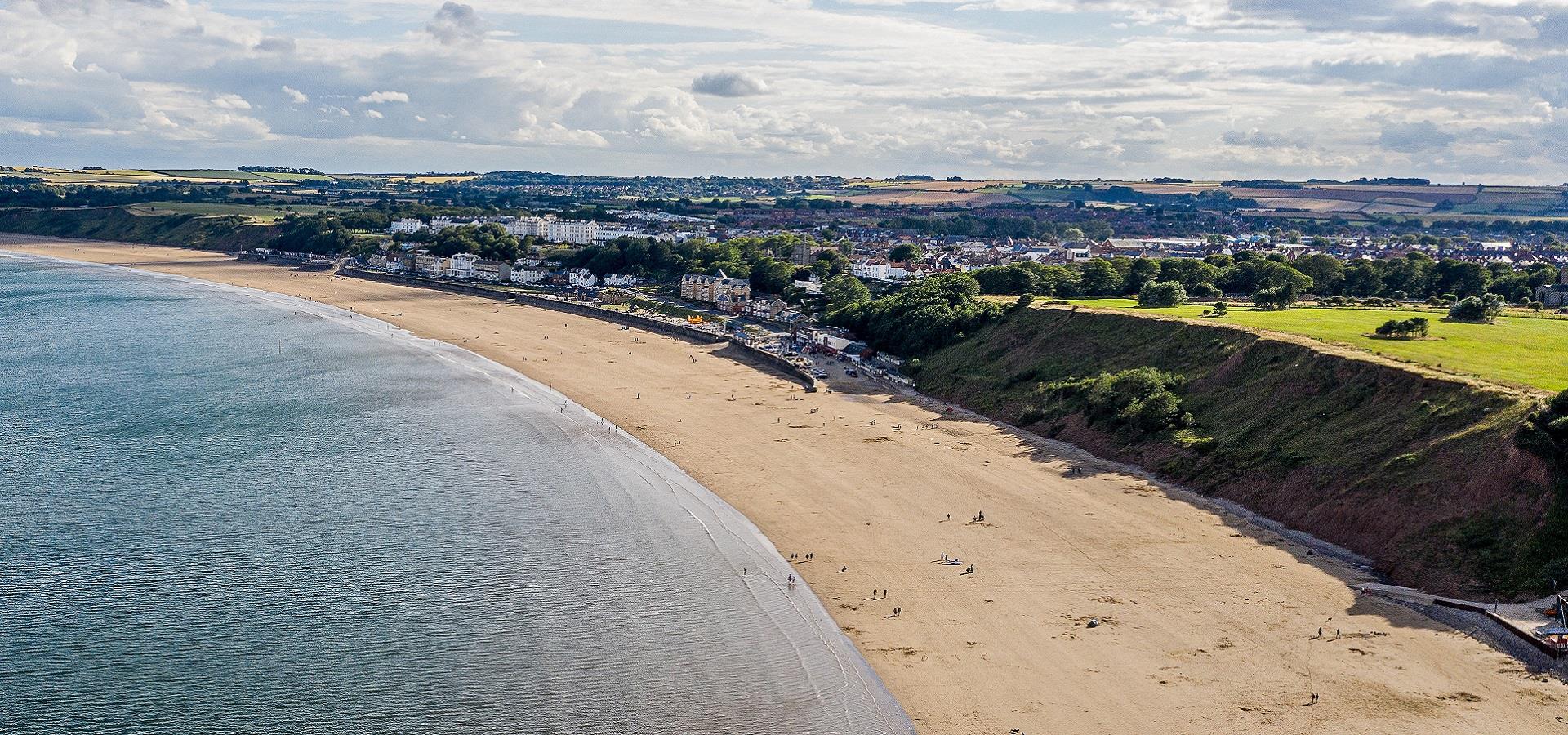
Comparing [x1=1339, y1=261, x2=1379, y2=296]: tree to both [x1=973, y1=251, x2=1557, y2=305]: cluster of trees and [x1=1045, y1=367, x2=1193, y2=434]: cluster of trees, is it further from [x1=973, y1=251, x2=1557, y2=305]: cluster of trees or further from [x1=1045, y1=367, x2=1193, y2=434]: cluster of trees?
[x1=1045, y1=367, x2=1193, y2=434]: cluster of trees

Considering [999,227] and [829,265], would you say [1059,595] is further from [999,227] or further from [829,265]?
[999,227]

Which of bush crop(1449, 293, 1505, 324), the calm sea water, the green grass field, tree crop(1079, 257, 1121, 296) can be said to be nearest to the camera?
the calm sea water

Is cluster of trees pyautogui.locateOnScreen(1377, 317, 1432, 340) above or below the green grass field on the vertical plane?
below

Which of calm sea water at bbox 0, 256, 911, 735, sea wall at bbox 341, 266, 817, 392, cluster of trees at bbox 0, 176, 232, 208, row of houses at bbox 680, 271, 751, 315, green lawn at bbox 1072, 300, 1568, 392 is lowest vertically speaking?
calm sea water at bbox 0, 256, 911, 735

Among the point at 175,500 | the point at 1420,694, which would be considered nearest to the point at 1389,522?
the point at 1420,694

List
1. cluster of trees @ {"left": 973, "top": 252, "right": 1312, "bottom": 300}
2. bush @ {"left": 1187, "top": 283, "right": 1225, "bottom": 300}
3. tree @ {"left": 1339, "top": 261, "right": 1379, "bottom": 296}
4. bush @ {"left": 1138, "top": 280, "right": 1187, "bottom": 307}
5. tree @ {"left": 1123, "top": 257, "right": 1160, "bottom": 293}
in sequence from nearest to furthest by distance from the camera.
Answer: bush @ {"left": 1138, "top": 280, "right": 1187, "bottom": 307}
bush @ {"left": 1187, "top": 283, "right": 1225, "bottom": 300}
cluster of trees @ {"left": 973, "top": 252, "right": 1312, "bottom": 300}
tree @ {"left": 1123, "top": 257, "right": 1160, "bottom": 293}
tree @ {"left": 1339, "top": 261, "right": 1379, "bottom": 296}

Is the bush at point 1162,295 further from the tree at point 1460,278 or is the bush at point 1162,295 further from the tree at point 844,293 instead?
the tree at point 1460,278

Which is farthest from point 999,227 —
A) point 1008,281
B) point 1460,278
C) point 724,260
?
point 1008,281

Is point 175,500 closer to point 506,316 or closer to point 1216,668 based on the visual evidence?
point 1216,668

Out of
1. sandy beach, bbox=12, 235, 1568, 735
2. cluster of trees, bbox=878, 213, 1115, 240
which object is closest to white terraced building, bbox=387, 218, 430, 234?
cluster of trees, bbox=878, 213, 1115, 240
